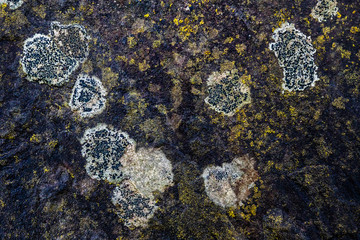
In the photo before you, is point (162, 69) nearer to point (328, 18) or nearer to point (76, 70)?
point (76, 70)

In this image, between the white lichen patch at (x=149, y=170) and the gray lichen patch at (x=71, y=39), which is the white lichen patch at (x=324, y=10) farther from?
the gray lichen patch at (x=71, y=39)

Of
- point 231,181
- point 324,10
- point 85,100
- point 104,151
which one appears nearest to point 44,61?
point 85,100

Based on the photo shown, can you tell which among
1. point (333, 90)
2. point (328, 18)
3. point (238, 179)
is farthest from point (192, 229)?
point (328, 18)

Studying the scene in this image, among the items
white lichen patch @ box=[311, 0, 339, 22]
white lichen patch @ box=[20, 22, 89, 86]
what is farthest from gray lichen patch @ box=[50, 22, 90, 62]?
white lichen patch @ box=[311, 0, 339, 22]

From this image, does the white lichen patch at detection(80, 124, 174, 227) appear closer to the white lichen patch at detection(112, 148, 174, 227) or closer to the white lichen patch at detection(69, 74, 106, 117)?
the white lichen patch at detection(112, 148, 174, 227)

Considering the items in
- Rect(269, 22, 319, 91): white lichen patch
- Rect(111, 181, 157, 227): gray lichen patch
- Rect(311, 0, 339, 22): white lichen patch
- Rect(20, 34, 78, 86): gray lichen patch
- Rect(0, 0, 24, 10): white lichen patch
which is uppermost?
Rect(311, 0, 339, 22): white lichen patch

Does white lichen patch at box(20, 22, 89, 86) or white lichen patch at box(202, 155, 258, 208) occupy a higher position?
white lichen patch at box(20, 22, 89, 86)
